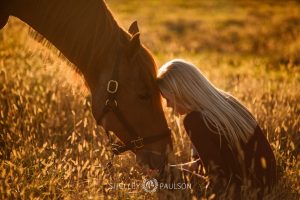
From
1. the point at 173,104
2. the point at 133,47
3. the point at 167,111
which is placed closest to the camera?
the point at 133,47

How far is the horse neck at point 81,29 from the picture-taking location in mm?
3955

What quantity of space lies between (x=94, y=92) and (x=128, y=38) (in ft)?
1.87

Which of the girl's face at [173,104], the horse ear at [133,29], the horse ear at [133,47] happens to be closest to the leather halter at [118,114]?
the horse ear at [133,47]

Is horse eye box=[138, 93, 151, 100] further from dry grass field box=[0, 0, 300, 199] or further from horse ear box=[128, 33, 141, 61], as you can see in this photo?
dry grass field box=[0, 0, 300, 199]

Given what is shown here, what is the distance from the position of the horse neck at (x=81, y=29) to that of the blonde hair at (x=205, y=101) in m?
0.55

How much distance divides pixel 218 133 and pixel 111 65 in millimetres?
1093

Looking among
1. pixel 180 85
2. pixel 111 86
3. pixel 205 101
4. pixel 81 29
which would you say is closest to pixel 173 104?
pixel 180 85

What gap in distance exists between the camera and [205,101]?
3.90 metres

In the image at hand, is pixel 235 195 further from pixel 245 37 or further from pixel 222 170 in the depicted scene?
pixel 245 37

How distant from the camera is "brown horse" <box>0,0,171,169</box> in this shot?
385 centimetres

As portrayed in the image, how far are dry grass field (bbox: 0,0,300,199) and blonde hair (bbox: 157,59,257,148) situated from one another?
44cm

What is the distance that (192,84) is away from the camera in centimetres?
397

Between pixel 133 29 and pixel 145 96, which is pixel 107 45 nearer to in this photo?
pixel 133 29

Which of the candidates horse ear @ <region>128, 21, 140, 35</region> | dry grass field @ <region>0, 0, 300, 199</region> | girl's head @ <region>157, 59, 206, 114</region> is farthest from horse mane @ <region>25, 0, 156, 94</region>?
dry grass field @ <region>0, 0, 300, 199</region>
